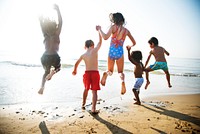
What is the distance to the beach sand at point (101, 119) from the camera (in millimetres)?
5008

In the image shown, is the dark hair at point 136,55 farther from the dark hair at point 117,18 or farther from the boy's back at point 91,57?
the boy's back at point 91,57

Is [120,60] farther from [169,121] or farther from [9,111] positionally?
[9,111]

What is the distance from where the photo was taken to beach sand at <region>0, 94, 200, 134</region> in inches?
197

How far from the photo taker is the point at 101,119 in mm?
5746

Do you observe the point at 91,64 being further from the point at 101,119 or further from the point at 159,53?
the point at 159,53

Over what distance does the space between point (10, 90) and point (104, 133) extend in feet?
20.0

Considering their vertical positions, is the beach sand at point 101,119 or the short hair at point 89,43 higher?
the short hair at point 89,43

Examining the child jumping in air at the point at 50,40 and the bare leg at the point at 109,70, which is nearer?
the child jumping in air at the point at 50,40

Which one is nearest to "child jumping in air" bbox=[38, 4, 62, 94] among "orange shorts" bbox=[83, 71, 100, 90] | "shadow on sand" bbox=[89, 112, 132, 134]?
"orange shorts" bbox=[83, 71, 100, 90]

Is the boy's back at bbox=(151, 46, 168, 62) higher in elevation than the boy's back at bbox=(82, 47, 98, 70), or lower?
higher

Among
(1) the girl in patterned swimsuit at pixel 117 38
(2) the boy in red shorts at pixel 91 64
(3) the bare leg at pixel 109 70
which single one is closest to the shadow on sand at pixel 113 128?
(2) the boy in red shorts at pixel 91 64

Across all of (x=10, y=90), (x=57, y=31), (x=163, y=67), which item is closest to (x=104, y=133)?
(x=57, y=31)

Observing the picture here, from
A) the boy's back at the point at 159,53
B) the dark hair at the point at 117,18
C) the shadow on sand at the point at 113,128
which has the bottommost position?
the shadow on sand at the point at 113,128

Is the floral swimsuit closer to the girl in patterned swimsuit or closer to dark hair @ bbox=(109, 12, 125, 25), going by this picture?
the girl in patterned swimsuit
